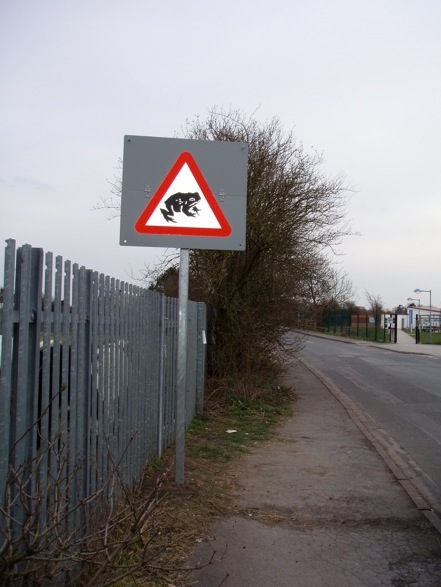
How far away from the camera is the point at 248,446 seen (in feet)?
26.6

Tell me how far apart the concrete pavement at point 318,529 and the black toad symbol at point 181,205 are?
2.53 metres

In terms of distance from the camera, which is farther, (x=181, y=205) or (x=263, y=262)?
(x=263, y=262)

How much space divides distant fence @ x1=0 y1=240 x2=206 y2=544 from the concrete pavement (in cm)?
92

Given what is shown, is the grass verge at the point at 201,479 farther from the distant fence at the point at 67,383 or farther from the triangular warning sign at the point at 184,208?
the triangular warning sign at the point at 184,208

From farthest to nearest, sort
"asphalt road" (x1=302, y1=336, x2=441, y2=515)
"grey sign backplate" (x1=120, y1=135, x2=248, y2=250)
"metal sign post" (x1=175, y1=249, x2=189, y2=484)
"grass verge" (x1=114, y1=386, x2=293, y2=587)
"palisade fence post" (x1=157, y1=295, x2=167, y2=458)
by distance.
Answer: "asphalt road" (x1=302, y1=336, x2=441, y2=515)
"palisade fence post" (x1=157, y1=295, x2=167, y2=458)
"metal sign post" (x1=175, y1=249, x2=189, y2=484)
"grey sign backplate" (x1=120, y1=135, x2=248, y2=250)
"grass verge" (x1=114, y1=386, x2=293, y2=587)

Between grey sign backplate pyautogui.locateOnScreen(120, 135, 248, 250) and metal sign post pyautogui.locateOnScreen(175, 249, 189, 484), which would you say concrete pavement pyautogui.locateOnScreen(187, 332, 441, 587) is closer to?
metal sign post pyautogui.locateOnScreen(175, 249, 189, 484)

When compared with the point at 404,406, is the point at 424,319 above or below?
above

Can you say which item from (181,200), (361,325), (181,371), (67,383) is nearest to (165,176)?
(181,200)

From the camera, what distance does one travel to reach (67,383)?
11.2 feet

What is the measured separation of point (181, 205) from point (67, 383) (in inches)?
96.2

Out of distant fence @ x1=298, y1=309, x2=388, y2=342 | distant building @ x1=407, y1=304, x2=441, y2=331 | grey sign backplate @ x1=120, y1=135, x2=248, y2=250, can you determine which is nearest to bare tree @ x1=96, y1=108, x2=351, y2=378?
grey sign backplate @ x1=120, y1=135, x2=248, y2=250

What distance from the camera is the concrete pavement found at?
409cm

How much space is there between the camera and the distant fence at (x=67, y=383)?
2.68 m

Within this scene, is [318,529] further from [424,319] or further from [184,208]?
[424,319]
